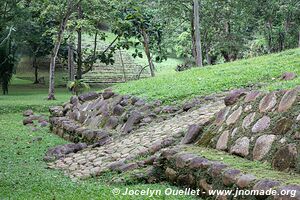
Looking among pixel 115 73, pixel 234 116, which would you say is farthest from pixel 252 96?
pixel 115 73

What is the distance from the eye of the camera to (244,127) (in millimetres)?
6344

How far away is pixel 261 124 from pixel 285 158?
0.88m

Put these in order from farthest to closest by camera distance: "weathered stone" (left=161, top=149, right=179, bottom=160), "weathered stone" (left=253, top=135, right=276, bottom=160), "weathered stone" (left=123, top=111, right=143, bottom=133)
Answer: "weathered stone" (left=123, top=111, right=143, bottom=133) < "weathered stone" (left=161, top=149, right=179, bottom=160) < "weathered stone" (left=253, top=135, right=276, bottom=160)

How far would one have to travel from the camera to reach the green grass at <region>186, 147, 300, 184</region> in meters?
4.87

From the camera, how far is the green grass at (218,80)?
11.4 meters

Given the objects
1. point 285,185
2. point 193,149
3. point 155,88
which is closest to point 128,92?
point 155,88

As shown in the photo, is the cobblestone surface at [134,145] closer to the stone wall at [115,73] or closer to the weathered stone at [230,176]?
the weathered stone at [230,176]

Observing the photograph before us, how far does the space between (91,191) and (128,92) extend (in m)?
7.36

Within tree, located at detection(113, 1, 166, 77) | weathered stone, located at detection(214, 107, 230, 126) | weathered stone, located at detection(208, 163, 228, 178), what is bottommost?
weathered stone, located at detection(208, 163, 228, 178)

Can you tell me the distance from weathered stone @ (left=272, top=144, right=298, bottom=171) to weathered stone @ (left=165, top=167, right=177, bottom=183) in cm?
174

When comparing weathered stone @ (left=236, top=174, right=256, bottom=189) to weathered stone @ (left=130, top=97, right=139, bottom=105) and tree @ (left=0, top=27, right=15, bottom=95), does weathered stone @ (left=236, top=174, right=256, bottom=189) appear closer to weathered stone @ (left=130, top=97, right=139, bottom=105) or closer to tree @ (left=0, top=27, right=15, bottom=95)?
weathered stone @ (left=130, top=97, right=139, bottom=105)

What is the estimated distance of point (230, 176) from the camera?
5297 mm

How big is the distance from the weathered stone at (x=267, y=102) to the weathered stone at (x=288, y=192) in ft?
5.91

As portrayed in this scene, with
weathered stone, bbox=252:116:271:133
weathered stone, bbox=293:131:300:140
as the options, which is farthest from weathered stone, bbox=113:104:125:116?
weathered stone, bbox=293:131:300:140
